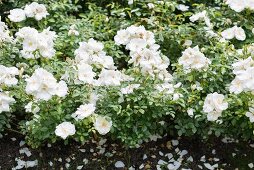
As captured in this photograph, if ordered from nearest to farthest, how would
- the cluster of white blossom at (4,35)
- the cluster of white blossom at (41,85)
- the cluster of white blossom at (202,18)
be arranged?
1. the cluster of white blossom at (41,85)
2. the cluster of white blossom at (4,35)
3. the cluster of white blossom at (202,18)

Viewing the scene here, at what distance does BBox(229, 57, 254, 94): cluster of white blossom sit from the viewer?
2.82 meters

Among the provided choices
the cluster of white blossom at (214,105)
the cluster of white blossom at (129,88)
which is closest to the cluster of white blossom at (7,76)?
the cluster of white blossom at (129,88)

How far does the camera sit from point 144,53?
3.04 metres

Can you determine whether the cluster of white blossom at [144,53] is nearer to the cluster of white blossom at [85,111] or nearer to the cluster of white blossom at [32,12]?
the cluster of white blossom at [85,111]

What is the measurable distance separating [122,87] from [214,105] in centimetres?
57

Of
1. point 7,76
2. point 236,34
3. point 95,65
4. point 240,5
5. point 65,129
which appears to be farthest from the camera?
point 240,5

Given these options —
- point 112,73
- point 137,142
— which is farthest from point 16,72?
point 137,142

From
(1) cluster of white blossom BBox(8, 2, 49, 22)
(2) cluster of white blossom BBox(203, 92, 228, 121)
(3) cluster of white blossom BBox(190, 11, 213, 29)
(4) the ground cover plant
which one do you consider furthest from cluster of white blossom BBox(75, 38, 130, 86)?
(3) cluster of white blossom BBox(190, 11, 213, 29)

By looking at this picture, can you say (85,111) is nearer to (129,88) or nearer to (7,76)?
(129,88)

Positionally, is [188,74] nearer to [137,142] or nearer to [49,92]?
[137,142]

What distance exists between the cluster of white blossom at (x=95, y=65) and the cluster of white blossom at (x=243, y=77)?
66cm

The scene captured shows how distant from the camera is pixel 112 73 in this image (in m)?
2.95

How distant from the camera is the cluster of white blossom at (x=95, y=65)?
2.93 metres

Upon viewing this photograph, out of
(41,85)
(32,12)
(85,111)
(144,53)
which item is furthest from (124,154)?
(32,12)
